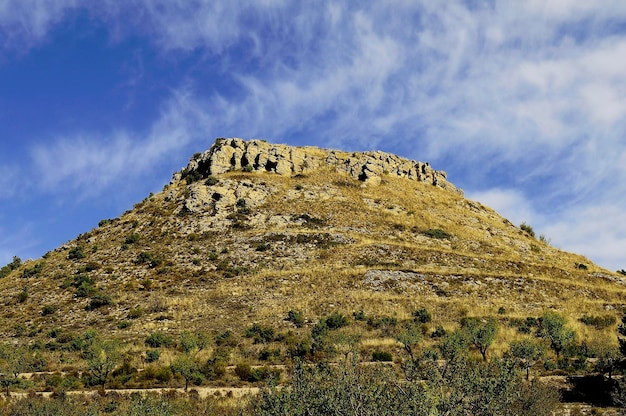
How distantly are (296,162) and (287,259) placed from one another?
3055 cm

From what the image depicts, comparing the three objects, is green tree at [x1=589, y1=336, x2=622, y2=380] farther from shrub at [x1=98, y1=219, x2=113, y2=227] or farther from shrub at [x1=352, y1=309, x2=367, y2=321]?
shrub at [x1=98, y1=219, x2=113, y2=227]

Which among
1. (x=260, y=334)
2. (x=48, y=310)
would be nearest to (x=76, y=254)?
(x=48, y=310)

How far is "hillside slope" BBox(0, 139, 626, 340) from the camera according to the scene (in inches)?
2010

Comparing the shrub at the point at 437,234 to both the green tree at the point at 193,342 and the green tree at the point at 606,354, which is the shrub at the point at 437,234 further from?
the green tree at the point at 193,342

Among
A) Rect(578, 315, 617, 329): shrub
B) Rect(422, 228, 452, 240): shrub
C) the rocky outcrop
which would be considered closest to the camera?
Rect(578, 315, 617, 329): shrub

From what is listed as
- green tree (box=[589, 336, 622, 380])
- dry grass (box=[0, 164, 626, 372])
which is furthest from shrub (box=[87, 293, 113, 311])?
green tree (box=[589, 336, 622, 380])

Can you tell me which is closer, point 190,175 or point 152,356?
point 152,356

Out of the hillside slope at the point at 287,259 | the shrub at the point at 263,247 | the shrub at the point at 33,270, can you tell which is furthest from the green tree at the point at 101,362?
the shrub at the point at 33,270

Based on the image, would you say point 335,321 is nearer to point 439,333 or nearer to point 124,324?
point 439,333

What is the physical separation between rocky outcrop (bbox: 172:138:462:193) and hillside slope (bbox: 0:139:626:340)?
1.00 feet

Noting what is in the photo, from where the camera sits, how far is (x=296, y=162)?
89250 millimetres

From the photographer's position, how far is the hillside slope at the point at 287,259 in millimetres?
51062

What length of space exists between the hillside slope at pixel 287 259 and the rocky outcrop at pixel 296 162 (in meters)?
0.30

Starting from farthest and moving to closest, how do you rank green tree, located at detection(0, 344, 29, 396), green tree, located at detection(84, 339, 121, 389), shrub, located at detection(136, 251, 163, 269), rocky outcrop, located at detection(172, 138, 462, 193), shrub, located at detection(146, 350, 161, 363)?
rocky outcrop, located at detection(172, 138, 462, 193) → shrub, located at detection(136, 251, 163, 269) → shrub, located at detection(146, 350, 161, 363) → green tree, located at detection(84, 339, 121, 389) → green tree, located at detection(0, 344, 29, 396)
